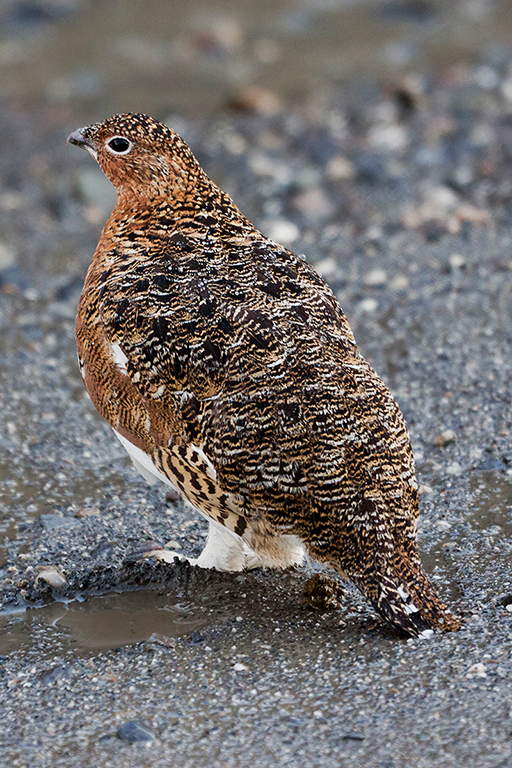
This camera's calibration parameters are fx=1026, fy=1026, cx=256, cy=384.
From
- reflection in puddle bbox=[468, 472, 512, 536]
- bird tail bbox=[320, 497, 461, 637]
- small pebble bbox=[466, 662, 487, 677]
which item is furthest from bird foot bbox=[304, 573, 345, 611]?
reflection in puddle bbox=[468, 472, 512, 536]

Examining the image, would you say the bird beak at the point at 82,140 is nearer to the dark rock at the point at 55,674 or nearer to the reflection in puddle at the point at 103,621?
the reflection in puddle at the point at 103,621

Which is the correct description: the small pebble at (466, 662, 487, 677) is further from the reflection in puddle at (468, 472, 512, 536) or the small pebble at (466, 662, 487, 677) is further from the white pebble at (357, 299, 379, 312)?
the white pebble at (357, 299, 379, 312)

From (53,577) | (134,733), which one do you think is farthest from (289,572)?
(134,733)

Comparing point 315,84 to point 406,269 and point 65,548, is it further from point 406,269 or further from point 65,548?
point 65,548

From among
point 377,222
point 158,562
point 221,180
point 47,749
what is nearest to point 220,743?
point 47,749

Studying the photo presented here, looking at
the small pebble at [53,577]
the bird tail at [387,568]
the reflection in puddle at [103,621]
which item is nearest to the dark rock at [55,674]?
the reflection in puddle at [103,621]

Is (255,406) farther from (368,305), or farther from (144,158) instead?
(368,305)
